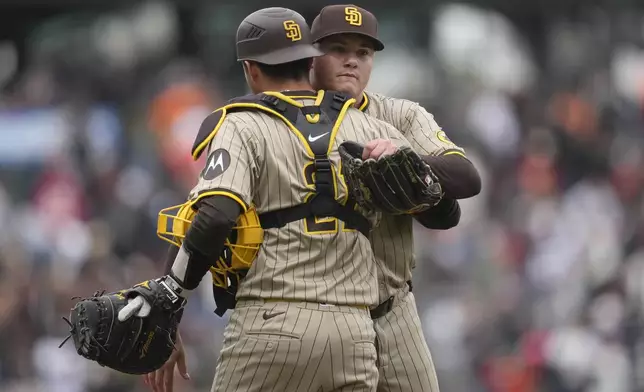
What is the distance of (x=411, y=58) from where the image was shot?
13.7 m

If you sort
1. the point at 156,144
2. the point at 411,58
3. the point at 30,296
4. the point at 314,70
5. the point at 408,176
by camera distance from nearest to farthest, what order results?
the point at 408,176 → the point at 314,70 → the point at 30,296 → the point at 156,144 → the point at 411,58

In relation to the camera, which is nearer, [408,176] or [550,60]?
[408,176]

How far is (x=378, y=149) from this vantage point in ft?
13.7

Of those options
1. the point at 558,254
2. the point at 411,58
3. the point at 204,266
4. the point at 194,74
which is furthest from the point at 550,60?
the point at 204,266

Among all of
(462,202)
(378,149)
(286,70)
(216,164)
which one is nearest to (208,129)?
(216,164)

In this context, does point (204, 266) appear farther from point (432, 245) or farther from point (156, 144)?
point (156, 144)

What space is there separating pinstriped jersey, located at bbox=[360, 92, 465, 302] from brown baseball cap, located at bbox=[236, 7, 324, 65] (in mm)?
458

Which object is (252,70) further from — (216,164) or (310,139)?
(216,164)

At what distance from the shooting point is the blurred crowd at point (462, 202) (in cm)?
1136

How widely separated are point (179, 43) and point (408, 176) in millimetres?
10095

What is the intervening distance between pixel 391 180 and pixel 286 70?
0.59 meters

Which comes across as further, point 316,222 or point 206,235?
point 316,222

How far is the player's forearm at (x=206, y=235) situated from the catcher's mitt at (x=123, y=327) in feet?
0.35

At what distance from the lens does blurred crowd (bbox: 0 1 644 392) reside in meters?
11.4
